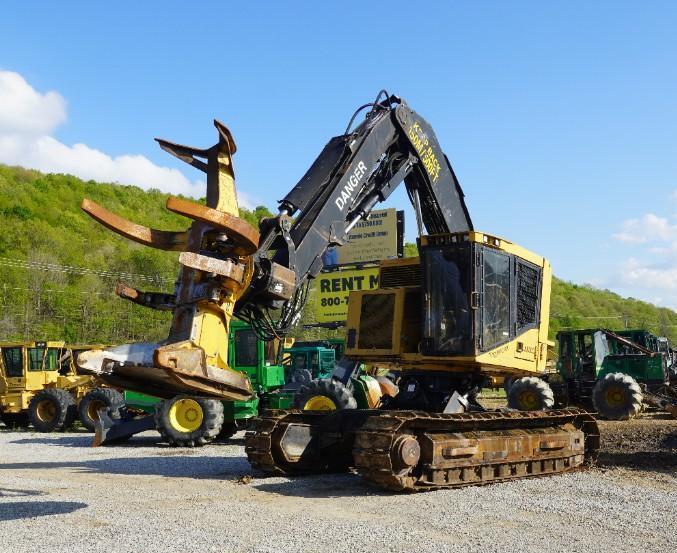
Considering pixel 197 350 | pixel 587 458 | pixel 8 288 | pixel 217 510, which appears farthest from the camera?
pixel 8 288

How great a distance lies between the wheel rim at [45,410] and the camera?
20438mm

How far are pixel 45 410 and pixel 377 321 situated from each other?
13.5 metres

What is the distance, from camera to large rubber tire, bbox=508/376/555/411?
2072 centimetres

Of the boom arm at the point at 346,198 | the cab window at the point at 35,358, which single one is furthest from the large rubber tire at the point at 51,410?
the boom arm at the point at 346,198

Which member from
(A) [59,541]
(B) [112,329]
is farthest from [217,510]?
(B) [112,329]

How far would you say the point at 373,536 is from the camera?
6.68m

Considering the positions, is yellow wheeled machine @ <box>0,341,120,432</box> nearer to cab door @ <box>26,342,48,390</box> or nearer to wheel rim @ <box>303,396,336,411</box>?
cab door @ <box>26,342,48,390</box>

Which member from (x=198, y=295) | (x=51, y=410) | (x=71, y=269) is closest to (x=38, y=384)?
(x=51, y=410)

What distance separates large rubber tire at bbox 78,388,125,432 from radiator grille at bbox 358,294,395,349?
34.2ft

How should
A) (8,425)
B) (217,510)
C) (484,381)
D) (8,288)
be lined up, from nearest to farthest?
(217,510) < (484,381) < (8,425) < (8,288)

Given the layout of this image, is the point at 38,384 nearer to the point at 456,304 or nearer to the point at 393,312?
the point at 393,312

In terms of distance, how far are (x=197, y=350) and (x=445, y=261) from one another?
427 centimetres

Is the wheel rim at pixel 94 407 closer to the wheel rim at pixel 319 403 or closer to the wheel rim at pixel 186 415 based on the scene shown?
the wheel rim at pixel 186 415

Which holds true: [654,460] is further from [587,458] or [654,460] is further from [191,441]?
[191,441]
